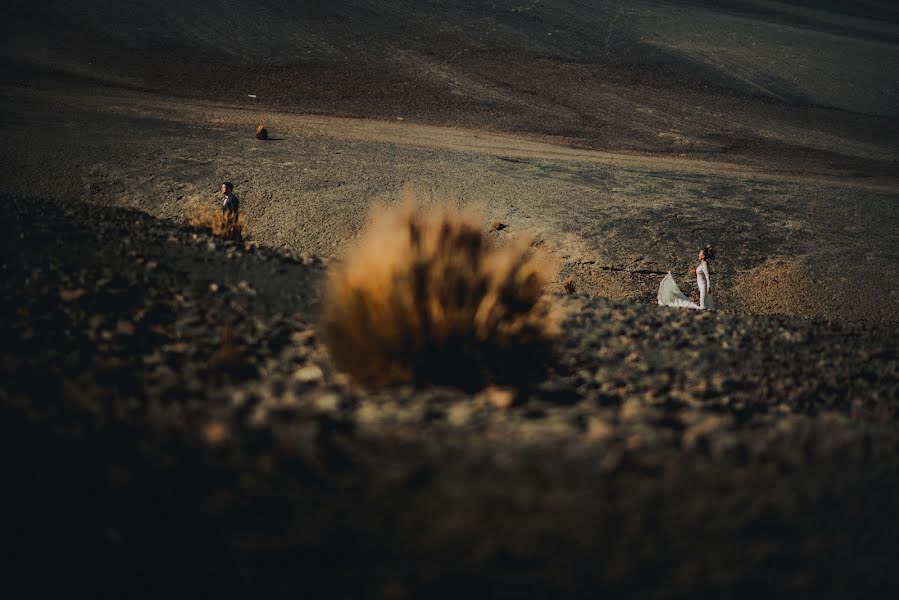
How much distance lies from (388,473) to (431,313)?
1.18 meters

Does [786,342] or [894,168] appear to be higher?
[894,168]

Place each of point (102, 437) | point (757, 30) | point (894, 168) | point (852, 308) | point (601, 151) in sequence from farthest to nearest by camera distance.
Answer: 1. point (757, 30)
2. point (894, 168)
3. point (601, 151)
4. point (852, 308)
5. point (102, 437)

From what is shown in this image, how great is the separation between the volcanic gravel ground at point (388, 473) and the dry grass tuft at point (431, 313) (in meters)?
0.20

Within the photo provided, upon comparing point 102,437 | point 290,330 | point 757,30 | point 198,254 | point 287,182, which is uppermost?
point 757,30

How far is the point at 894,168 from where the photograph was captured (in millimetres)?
17484

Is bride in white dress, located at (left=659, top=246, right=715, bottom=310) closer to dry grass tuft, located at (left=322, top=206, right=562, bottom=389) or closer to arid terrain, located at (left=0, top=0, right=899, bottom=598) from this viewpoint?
arid terrain, located at (left=0, top=0, right=899, bottom=598)

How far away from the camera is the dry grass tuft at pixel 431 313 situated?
3416 millimetres

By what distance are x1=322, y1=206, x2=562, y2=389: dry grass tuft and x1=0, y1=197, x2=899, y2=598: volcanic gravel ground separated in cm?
20

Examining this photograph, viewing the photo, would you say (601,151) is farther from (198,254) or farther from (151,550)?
(151,550)

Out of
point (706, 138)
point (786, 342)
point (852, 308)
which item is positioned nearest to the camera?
point (786, 342)

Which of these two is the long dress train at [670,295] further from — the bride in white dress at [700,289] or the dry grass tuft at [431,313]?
the dry grass tuft at [431,313]

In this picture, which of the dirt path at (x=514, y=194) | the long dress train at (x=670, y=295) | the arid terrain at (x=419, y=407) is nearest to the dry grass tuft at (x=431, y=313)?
the arid terrain at (x=419, y=407)

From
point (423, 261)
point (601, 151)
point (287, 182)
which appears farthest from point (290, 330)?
point (601, 151)

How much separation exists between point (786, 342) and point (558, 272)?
466 cm
